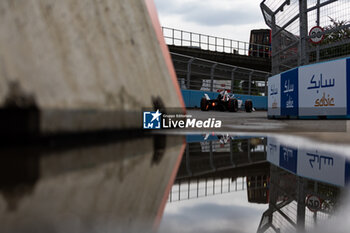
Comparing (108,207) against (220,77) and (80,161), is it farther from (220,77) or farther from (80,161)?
(220,77)

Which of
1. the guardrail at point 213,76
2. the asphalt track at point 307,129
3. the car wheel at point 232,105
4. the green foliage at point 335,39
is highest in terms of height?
the guardrail at point 213,76

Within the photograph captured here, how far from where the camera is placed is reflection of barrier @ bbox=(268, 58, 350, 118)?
809 centimetres

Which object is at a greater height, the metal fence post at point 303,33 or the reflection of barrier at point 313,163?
the metal fence post at point 303,33

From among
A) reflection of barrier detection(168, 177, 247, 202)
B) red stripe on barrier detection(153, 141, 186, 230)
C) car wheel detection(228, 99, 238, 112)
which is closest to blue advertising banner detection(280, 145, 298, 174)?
reflection of barrier detection(168, 177, 247, 202)

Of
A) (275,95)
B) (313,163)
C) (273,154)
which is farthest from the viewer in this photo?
(275,95)

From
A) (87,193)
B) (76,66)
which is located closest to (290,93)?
(76,66)

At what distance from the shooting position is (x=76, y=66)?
3.31 m

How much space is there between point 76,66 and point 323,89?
7162 millimetres

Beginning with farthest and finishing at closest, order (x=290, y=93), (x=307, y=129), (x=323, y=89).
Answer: (x=290, y=93), (x=323, y=89), (x=307, y=129)

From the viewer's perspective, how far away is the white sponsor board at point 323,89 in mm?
8148

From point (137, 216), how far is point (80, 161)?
4.03ft

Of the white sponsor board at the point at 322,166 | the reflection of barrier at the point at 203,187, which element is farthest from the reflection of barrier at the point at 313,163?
→ the reflection of barrier at the point at 203,187

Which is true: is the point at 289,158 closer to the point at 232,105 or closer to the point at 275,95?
the point at 275,95

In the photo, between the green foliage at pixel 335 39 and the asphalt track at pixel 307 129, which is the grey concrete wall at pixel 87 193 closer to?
the asphalt track at pixel 307 129
